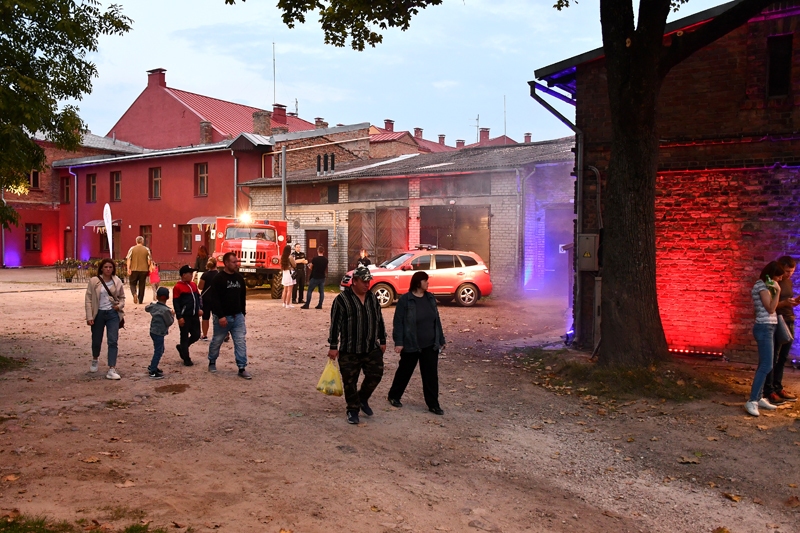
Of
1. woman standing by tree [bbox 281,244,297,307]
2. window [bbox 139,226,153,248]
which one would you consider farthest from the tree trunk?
window [bbox 139,226,153,248]

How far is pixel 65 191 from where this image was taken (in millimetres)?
41719

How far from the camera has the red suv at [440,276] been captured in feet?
64.2

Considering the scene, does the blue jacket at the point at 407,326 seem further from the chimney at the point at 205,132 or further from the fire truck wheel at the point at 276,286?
the chimney at the point at 205,132

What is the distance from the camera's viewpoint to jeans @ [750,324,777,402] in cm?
773

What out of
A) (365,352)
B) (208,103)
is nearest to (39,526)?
(365,352)

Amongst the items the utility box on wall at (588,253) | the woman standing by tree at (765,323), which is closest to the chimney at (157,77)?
the utility box on wall at (588,253)

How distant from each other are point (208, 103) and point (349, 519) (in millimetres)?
42285

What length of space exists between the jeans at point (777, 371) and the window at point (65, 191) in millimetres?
41819

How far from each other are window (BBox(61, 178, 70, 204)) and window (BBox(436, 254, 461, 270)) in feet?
101

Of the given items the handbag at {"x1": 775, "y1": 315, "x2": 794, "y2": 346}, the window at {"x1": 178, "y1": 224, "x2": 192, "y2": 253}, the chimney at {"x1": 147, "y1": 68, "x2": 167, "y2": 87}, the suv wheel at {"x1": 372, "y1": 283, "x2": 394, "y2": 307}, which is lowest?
the suv wheel at {"x1": 372, "y1": 283, "x2": 394, "y2": 307}

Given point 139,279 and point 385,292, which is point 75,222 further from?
point 385,292

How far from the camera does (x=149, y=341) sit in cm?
1275

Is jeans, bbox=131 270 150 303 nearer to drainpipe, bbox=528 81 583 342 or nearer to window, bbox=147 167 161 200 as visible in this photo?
drainpipe, bbox=528 81 583 342

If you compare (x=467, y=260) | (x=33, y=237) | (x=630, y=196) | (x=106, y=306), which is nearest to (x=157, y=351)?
(x=106, y=306)
